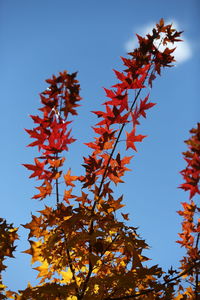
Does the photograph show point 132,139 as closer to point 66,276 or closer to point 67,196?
point 67,196

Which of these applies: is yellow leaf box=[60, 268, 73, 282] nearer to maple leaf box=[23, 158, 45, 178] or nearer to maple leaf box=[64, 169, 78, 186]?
maple leaf box=[64, 169, 78, 186]

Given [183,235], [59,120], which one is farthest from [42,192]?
[183,235]

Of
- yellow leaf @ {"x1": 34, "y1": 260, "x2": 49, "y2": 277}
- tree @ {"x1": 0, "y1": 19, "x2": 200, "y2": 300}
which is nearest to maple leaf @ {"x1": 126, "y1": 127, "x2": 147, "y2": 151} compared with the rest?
tree @ {"x1": 0, "y1": 19, "x2": 200, "y2": 300}

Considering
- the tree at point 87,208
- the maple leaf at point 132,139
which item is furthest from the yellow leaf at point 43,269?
the maple leaf at point 132,139

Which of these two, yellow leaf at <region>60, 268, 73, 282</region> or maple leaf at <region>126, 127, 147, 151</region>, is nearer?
maple leaf at <region>126, 127, 147, 151</region>

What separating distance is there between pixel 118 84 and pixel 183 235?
2625mm

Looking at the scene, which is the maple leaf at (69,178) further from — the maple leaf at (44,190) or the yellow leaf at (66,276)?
the yellow leaf at (66,276)

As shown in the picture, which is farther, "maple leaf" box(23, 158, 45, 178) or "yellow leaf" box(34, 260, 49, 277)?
"yellow leaf" box(34, 260, 49, 277)

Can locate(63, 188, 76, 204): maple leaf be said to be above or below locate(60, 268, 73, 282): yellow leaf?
above

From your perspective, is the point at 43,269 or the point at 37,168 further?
the point at 43,269

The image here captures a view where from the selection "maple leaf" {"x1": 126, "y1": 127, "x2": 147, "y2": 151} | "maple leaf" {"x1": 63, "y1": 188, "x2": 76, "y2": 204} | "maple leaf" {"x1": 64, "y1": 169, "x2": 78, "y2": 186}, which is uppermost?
"maple leaf" {"x1": 126, "y1": 127, "x2": 147, "y2": 151}

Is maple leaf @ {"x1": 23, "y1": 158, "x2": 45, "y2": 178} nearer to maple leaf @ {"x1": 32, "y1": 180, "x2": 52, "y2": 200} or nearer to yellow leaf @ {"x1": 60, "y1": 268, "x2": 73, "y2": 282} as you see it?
maple leaf @ {"x1": 32, "y1": 180, "x2": 52, "y2": 200}

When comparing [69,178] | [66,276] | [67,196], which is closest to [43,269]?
[66,276]

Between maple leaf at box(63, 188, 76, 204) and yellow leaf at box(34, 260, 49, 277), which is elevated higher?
maple leaf at box(63, 188, 76, 204)
